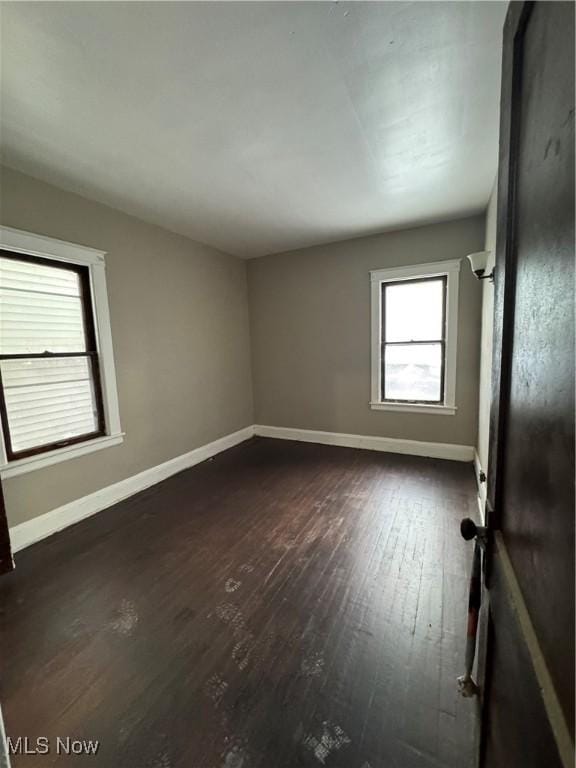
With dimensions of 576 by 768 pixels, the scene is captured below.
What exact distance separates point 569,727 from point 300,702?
1282 millimetres

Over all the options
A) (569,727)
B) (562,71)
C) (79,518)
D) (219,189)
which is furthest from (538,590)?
(79,518)

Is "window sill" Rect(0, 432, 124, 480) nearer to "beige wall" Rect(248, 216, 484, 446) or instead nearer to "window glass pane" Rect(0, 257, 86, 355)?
"window glass pane" Rect(0, 257, 86, 355)

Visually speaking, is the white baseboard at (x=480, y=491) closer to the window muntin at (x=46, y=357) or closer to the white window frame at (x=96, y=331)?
the white window frame at (x=96, y=331)

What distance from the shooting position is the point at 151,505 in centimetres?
292

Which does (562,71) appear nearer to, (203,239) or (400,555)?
(400,555)

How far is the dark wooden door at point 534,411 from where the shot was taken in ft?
1.35

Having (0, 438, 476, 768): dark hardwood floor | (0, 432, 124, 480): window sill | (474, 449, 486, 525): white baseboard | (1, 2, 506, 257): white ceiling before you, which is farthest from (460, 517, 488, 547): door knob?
(0, 432, 124, 480): window sill

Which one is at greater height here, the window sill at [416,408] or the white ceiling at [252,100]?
the white ceiling at [252,100]

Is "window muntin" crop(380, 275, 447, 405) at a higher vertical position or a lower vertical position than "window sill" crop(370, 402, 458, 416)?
higher

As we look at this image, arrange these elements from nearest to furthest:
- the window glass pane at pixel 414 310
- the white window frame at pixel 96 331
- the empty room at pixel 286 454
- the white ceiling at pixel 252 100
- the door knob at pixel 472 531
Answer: the empty room at pixel 286 454 → the door knob at pixel 472 531 → the white ceiling at pixel 252 100 → the white window frame at pixel 96 331 → the window glass pane at pixel 414 310

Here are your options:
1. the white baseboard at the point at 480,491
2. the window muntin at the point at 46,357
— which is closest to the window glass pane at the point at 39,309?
the window muntin at the point at 46,357

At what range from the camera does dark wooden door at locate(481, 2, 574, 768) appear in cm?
41

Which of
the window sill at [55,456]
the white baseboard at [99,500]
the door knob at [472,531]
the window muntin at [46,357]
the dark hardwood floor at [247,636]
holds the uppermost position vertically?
the window muntin at [46,357]

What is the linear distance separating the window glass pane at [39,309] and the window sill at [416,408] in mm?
3270
